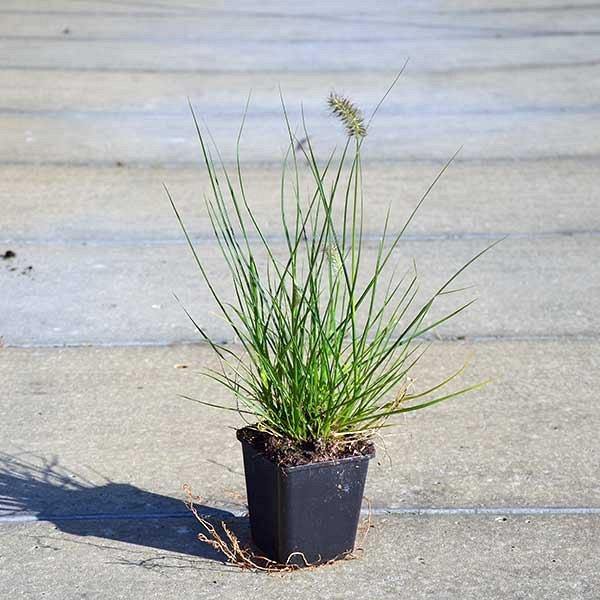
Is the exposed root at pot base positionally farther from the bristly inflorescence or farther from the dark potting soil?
the bristly inflorescence

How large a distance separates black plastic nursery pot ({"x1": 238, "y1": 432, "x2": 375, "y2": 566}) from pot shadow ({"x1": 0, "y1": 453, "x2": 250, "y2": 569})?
0.21 meters

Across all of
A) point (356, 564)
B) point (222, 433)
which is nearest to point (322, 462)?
point (356, 564)

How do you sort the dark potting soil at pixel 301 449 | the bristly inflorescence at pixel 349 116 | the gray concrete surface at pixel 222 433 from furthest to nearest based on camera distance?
the gray concrete surface at pixel 222 433 < the dark potting soil at pixel 301 449 < the bristly inflorescence at pixel 349 116

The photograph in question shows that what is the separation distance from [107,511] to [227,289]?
214cm

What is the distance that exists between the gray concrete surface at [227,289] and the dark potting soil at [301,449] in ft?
1.03

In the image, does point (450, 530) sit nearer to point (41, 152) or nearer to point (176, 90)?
point (41, 152)

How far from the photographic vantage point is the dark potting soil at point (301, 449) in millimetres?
3133

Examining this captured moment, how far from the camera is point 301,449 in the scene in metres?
3.18

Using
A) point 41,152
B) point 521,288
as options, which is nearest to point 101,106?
point 41,152

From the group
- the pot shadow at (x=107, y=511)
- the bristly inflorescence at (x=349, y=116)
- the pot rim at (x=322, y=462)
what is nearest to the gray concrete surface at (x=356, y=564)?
the pot shadow at (x=107, y=511)

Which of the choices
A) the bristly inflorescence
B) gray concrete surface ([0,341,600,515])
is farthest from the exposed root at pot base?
the bristly inflorescence

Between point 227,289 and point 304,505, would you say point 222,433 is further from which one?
point 227,289

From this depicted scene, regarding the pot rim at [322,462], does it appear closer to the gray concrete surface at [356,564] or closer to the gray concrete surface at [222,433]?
the gray concrete surface at [356,564]

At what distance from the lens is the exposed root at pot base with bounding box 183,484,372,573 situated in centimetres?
323
